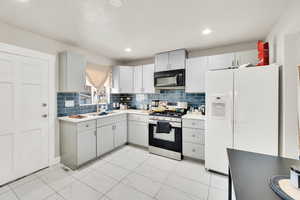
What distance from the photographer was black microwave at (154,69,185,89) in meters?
2.94

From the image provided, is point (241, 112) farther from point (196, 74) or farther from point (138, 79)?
point (138, 79)

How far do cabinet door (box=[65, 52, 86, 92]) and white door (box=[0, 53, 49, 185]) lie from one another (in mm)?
359

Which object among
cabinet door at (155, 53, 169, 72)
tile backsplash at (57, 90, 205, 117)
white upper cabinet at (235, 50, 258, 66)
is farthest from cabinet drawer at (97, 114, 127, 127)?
white upper cabinet at (235, 50, 258, 66)

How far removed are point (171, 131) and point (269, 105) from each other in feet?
5.39

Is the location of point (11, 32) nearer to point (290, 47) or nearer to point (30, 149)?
point (30, 149)

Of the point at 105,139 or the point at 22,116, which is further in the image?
the point at 105,139

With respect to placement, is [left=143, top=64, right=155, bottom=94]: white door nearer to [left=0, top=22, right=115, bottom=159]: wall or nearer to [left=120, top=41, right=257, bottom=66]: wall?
[left=120, top=41, right=257, bottom=66]: wall

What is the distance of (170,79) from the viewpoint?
3.06 metres

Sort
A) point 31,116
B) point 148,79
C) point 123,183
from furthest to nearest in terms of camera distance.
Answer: point 148,79
point 31,116
point 123,183

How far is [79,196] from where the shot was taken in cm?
171

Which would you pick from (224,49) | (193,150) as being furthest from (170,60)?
(193,150)

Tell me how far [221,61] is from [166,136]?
6.27 feet

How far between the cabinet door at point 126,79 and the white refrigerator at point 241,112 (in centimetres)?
214

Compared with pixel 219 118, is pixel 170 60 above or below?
above
